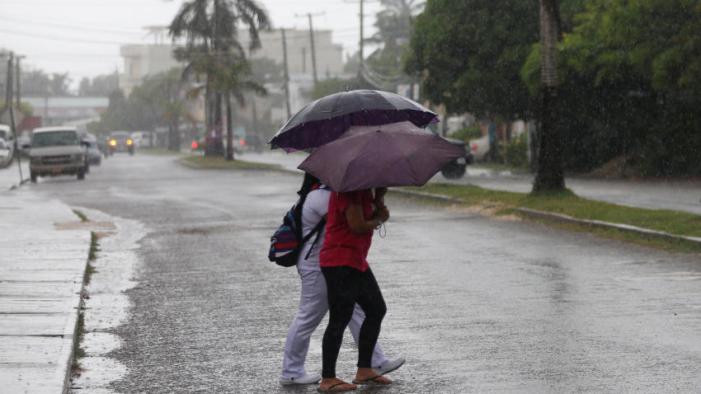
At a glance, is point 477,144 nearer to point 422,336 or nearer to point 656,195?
point 656,195

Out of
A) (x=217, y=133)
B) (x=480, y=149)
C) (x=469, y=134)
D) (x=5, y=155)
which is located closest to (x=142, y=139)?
(x=217, y=133)

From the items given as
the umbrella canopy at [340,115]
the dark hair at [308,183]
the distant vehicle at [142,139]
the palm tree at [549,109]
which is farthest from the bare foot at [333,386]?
the distant vehicle at [142,139]

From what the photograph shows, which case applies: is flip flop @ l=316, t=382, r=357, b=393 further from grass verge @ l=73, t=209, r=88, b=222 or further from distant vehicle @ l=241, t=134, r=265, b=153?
distant vehicle @ l=241, t=134, r=265, b=153

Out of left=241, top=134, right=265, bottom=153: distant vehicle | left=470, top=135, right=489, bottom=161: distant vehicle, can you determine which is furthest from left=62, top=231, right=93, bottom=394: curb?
left=241, top=134, right=265, bottom=153: distant vehicle

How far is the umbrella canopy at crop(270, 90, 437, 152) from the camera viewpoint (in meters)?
7.98

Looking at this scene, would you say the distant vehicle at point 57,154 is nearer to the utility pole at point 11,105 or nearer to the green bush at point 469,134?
the utility pole at point 11,105

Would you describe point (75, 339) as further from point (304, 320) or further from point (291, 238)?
point (291, 238)

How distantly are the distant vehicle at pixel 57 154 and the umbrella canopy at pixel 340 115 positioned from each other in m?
38.3

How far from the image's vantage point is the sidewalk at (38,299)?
8297 millimetres

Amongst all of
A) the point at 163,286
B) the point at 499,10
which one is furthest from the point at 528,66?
the point at 163,286

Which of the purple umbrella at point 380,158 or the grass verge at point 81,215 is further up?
the purple umbrella at point 380,158

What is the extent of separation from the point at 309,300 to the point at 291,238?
421 millimetres

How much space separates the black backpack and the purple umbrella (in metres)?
0.42

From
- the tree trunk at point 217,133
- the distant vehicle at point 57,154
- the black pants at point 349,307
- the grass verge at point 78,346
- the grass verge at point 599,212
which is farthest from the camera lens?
the tree trunk at point 217,133
